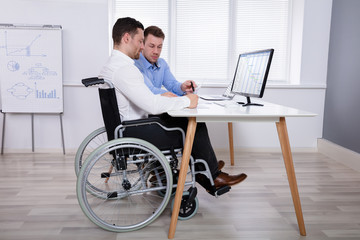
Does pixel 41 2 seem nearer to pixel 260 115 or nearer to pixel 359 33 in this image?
pixel 260 115

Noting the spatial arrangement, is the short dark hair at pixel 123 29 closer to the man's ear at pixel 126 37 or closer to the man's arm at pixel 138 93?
the man's ear at pixel 126 37

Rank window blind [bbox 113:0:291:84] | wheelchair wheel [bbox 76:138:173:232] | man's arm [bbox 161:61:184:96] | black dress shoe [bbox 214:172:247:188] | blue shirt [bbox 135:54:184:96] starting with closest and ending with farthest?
1. wheelchair wheel [bbox 76:138:173:232]
2. black dress shoe [bbox 214:172:247:188]
3. blue shirt [bbox 135:54:184:96]
4. man's arm [bbox 161:61:184:96]
5. window blind [bbox 113:0:291:84]

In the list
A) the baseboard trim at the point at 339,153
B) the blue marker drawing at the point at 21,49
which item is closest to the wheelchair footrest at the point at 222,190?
the baseboard trim at the point at 339,153

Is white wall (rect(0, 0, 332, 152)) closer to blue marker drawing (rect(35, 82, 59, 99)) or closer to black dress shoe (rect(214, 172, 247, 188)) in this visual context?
blue marker drawing (rect(35, 82, 59, 99))

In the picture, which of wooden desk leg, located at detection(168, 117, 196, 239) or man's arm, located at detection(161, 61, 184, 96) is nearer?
wooden desk leg, located at detection(168, 117, 196, 239)

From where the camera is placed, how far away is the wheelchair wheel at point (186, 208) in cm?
183

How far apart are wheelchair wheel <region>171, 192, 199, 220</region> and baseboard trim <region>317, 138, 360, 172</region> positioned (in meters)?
1.75

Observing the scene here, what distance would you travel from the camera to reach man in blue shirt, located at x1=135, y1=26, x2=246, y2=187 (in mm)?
1882

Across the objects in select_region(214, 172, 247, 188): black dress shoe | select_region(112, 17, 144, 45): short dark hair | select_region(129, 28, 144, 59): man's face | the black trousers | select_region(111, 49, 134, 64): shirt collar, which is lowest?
select_region(214, 172, 247, 188): black dress shoe

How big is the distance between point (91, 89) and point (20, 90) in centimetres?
69

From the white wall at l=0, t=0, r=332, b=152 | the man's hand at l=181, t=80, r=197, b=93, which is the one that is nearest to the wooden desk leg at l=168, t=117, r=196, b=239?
the man's hand at l=181, t=80, r=197, b=93

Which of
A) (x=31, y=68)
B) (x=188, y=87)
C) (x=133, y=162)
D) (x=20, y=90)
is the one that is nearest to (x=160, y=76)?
(x=188, y=87)

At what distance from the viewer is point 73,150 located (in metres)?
3.41

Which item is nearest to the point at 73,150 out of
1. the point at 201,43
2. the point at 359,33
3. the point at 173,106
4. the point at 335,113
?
the point at 201,43
